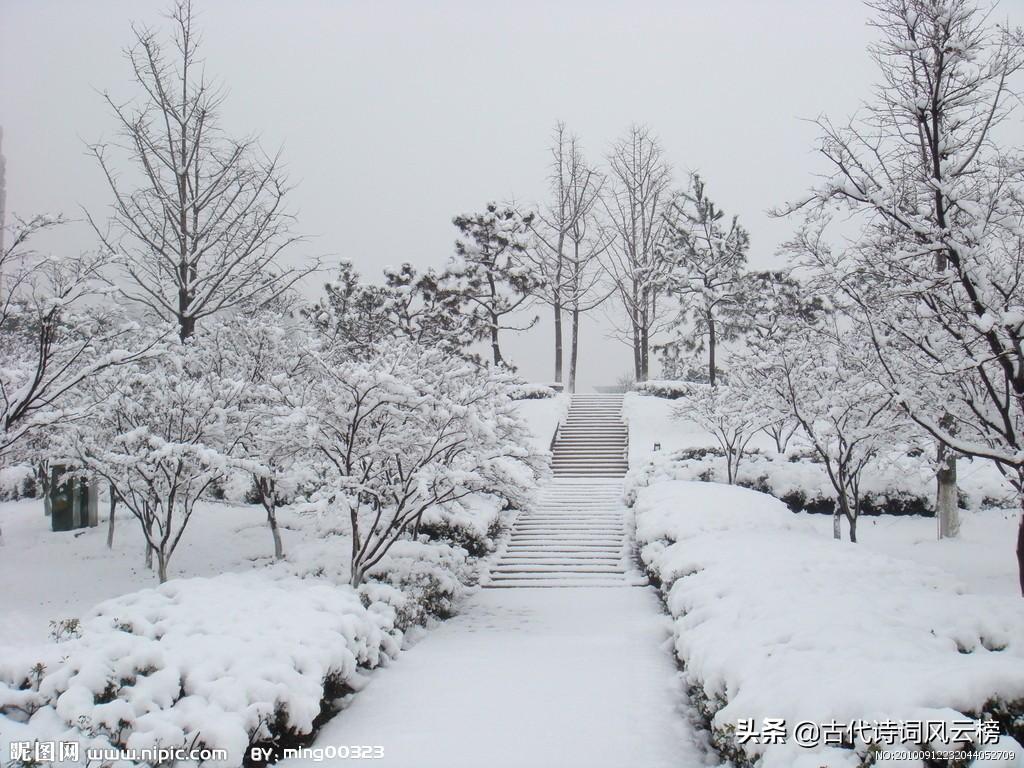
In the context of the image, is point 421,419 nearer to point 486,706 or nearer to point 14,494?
point 486,706

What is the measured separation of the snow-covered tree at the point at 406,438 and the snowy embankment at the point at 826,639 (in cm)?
297

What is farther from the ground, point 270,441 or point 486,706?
point 270,441

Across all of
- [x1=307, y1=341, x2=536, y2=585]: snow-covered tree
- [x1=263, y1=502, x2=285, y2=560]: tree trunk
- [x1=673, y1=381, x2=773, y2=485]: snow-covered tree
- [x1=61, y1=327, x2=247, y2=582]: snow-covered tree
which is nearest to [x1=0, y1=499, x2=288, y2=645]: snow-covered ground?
[x1=263, y1=502, x2=285, y2=560]: tree trunk

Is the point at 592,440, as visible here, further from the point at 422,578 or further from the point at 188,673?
the point at 188,673

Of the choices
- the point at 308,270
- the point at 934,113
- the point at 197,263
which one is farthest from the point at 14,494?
the point at 934,113

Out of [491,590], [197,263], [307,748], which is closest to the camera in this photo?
[307,748]

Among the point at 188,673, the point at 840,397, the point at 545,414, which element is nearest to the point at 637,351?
the point at 545,414

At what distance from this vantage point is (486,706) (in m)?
6.04

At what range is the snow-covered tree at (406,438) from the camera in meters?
8.95

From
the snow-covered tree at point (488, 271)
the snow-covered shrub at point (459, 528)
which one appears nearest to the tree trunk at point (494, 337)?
the snow-covered tree at point (488, 271)

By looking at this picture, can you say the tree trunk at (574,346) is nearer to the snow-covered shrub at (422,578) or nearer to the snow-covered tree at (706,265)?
the snow-covered tree at (706,265)

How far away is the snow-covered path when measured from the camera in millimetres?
5066

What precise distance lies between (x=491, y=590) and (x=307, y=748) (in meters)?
7.14

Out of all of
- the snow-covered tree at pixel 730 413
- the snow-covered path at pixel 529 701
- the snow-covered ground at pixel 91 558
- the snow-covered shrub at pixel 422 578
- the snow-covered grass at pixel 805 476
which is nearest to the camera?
the snow-covered path at pixel 529 701
